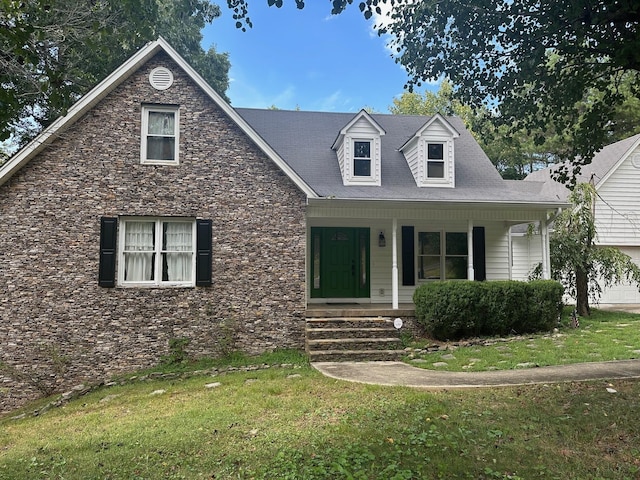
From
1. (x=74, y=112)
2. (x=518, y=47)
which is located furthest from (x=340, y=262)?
(x=518, y=47)

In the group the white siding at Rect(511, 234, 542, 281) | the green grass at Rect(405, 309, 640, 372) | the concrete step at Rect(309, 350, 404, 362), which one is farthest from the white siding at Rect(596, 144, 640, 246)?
the concrete step at Rect(309, 350, 404, 362)

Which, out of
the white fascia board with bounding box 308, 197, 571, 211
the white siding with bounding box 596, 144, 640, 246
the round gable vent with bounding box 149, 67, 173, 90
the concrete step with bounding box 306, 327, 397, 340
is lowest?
the concrete step with bounding box 306, 327, 397, 340

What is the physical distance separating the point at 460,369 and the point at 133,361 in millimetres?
6483

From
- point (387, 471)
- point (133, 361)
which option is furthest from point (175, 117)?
point (387, 471)

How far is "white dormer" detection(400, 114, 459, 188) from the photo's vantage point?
12.8 meters

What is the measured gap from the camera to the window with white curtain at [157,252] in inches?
398

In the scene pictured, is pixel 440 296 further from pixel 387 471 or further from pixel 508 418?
pixel 387 471

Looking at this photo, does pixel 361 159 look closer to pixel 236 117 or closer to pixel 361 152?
pixel 361 152

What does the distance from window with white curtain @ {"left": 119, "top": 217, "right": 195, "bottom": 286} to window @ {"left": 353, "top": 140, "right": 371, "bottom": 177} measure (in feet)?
15.4

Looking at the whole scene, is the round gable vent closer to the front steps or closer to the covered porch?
the covered porch

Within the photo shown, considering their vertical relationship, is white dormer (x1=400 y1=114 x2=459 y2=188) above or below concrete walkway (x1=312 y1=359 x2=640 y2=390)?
above

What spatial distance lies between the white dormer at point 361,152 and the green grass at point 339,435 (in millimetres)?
6385

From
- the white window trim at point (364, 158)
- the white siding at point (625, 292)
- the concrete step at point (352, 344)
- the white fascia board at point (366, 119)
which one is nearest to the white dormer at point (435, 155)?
the white fascia board at point (366, 119)

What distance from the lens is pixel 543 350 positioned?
9.41 metres
